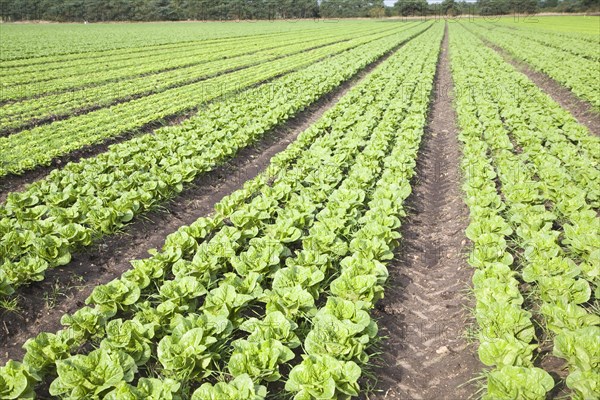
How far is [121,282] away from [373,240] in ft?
11.3

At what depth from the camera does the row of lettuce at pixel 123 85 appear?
597 inches

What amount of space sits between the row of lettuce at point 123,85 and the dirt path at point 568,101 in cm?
1665

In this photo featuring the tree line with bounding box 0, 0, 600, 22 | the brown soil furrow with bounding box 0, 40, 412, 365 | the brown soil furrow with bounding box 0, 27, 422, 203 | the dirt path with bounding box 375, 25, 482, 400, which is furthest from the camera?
the tree line with bounding box 0, 0, 600, 22

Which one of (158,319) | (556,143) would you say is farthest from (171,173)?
(556,143)

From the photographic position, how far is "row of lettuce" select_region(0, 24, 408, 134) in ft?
49.7

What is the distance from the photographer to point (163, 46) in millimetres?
41062

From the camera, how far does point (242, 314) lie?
17.2ft

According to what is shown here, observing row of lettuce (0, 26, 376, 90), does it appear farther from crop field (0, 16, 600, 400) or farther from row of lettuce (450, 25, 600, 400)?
row of lettuce (450, 25, 600, 400)

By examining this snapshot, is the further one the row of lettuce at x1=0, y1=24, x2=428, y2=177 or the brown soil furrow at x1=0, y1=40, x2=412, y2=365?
the row of lettuce at x1=0, y1=24, x2=428, y2=177

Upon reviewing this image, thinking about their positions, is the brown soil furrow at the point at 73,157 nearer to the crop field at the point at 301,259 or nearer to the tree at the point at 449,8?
the crop field at the point at 301,259

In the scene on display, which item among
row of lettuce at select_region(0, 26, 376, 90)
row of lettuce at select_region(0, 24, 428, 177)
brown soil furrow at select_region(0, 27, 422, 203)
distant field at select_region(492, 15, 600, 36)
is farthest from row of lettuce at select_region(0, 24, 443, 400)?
distant field at select_region(492, 15, 600, 36)

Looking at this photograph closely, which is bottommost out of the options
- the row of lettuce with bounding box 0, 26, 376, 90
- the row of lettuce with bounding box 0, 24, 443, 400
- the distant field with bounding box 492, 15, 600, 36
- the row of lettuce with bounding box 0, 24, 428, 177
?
the row of lettuce with bounding box 0, 24, 443, 400

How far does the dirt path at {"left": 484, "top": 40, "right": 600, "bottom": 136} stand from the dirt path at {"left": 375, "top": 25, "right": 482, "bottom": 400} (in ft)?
Answer: 27.0

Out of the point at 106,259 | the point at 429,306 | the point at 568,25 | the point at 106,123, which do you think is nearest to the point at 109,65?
the point at 106,123
